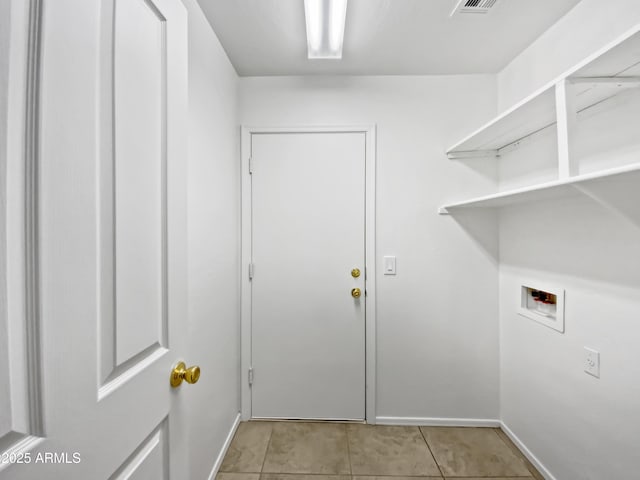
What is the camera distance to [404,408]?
206 centimetres

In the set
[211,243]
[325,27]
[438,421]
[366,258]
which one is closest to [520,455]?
[438,421]

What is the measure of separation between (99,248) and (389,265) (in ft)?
5.83

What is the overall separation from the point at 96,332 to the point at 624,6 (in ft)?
6.86

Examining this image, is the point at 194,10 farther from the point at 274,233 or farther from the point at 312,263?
the point at 312,263

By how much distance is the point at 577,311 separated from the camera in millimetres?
1438

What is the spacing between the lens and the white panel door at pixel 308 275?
2076 millimetres

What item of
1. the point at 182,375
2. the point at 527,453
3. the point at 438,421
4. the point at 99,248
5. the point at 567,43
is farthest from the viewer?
the point at 438,421

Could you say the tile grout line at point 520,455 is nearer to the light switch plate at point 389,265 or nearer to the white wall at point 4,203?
the light switch plate at point 389,265

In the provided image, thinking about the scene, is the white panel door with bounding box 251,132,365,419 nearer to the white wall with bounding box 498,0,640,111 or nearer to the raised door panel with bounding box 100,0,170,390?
the white wall with bounding box 498,0,640,111

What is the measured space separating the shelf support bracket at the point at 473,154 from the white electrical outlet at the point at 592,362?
1271 millimetres

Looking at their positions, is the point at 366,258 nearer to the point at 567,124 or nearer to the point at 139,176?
the point at 567,124

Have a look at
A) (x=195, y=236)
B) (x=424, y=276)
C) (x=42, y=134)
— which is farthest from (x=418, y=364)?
(x=42, y=134)

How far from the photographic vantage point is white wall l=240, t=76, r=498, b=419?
6.72ft

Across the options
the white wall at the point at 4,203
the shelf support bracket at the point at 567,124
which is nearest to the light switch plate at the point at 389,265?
the shelf support bracket at the point at 567,124
